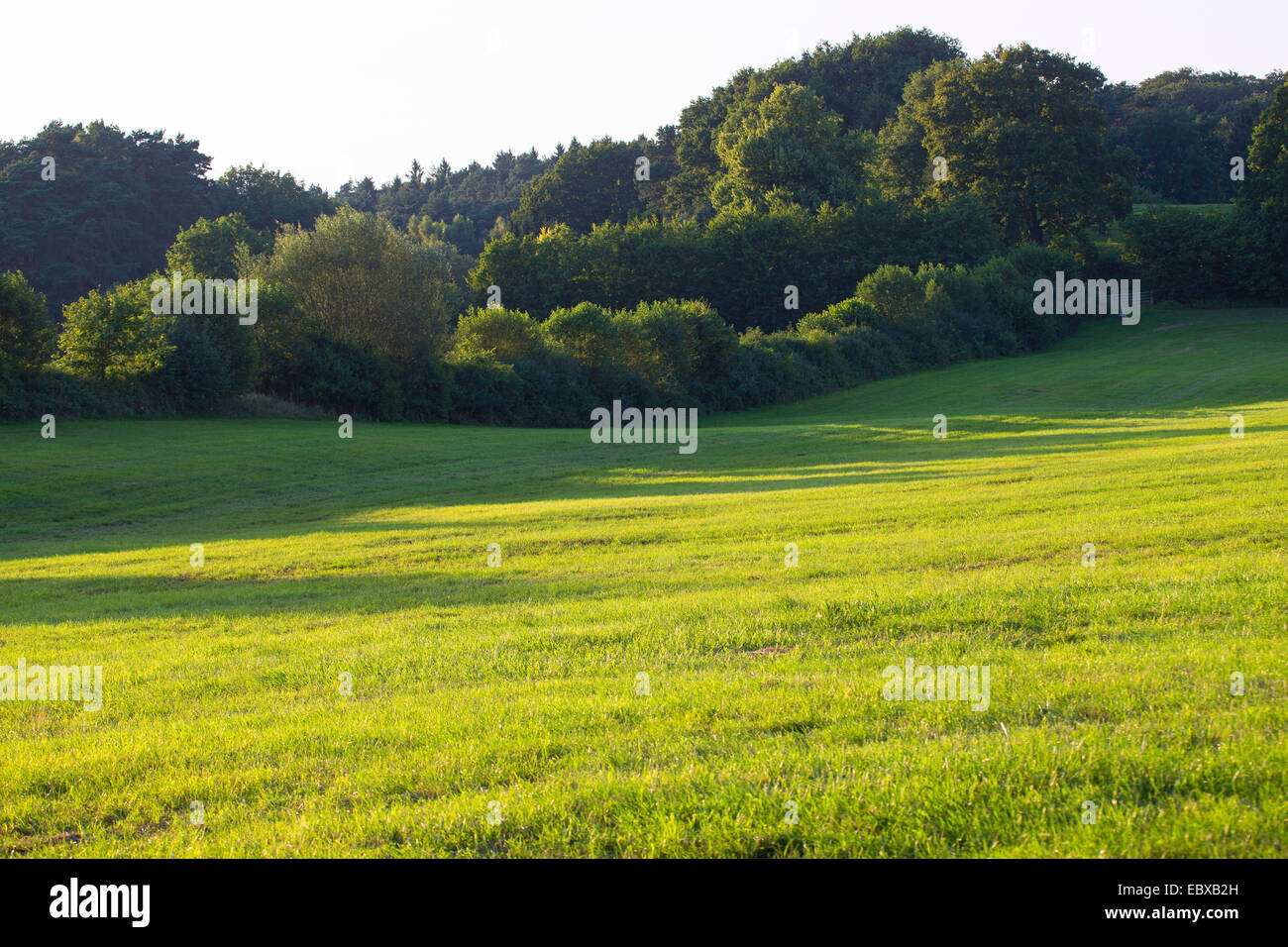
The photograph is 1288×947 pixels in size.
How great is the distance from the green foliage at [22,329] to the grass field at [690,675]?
805 inches

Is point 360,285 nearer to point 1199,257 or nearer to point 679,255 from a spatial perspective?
point 679,255

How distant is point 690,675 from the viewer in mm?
7930

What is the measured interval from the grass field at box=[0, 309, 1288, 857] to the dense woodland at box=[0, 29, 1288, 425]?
2806 centimetres

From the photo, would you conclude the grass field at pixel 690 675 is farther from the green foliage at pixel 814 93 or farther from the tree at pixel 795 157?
the green foliage at pixel 814 93

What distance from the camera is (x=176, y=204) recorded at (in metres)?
94.3

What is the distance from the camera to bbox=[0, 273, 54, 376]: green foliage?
3847 cm

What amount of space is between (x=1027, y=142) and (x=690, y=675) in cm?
9012

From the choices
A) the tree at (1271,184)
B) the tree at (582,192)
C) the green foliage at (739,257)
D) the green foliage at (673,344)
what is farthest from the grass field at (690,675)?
the tree at (582,192)

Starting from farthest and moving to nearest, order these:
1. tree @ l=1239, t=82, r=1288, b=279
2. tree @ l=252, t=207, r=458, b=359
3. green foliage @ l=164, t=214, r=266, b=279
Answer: tree @ l=1239, t=82, r=1288, b=279
green foliage @ l=164, t=214, r=266, b=279
tree @ l=252, t=207, r=458, b=359

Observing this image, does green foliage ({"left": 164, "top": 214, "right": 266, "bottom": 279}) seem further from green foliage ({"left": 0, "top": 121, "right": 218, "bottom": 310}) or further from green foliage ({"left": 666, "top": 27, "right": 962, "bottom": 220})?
green foliage ({"left": 666, "top": 27, "right": 962, "bottom": 220})

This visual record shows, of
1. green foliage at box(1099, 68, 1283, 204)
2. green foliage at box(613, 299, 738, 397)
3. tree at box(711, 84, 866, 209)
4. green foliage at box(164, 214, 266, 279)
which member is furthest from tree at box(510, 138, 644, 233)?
green foliage at box(1099, 68, 1283, 204)

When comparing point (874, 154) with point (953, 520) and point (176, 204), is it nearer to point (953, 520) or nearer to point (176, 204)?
point (176, 204)

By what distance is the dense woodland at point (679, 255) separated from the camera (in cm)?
4944
